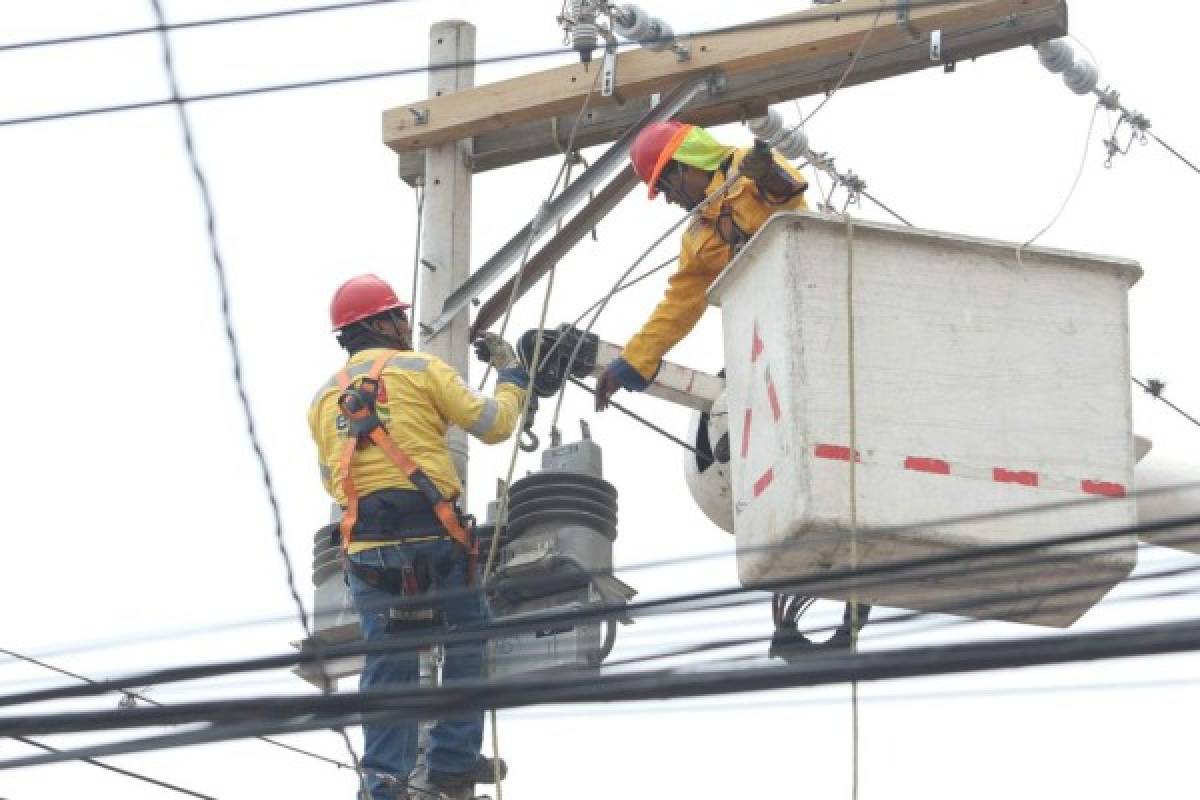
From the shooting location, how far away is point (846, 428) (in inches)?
343

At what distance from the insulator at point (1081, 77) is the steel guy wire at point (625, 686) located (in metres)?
6.21

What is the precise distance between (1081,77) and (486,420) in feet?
11.0

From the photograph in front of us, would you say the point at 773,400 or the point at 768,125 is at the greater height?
the point at 768,125

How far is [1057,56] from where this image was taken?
459 inches

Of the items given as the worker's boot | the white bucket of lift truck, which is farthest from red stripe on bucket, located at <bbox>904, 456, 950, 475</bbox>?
the worker's boot

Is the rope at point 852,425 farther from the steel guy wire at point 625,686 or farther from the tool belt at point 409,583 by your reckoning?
the steel guy wire at point 625,686

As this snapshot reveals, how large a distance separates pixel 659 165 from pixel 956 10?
3.86ft

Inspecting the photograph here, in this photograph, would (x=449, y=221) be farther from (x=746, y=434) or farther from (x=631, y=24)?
(x=746, y=434)

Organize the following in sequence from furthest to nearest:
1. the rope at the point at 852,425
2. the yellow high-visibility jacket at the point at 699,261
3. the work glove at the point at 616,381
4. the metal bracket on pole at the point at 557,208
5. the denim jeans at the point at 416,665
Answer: the metal bracket on pole at the point at 557,208
the work glove at the point at 616,381
the yellow high-visibility jacket at the point at 699,261
the denim jeans at the point at 416,665
the rope at the point at 852,425

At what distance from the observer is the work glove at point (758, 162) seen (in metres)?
9.70

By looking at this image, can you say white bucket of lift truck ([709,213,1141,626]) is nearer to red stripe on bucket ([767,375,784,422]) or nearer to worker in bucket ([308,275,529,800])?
red stripe on bucket ([767,375,784,422])

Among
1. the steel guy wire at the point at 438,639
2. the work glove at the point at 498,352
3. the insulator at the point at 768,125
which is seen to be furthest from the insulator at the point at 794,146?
the steel guy wire at the point at 438,639

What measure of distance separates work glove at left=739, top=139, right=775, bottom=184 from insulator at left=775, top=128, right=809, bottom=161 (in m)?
1.79

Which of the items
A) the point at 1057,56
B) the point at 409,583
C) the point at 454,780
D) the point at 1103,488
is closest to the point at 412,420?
the point at 409,583
